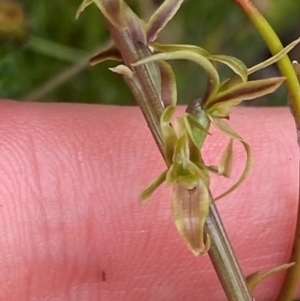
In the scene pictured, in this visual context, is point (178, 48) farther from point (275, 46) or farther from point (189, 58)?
point (275, 46)

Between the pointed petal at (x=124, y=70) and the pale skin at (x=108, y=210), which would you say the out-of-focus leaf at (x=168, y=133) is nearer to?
the pointed petal at (x=124, y=70)

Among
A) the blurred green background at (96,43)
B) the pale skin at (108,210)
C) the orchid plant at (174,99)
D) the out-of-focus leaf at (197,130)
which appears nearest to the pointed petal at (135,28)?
the orchid plant at (174,99)

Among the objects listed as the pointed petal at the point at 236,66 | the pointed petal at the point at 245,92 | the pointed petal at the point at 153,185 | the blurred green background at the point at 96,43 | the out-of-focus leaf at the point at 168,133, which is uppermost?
the blurred green background at the point at 96,43

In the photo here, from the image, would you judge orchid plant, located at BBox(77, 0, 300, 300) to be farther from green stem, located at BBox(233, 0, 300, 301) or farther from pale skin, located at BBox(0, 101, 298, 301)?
pale skin, located at BBox(0, 101, 298, 301)

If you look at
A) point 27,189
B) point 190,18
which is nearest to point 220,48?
point 190,18

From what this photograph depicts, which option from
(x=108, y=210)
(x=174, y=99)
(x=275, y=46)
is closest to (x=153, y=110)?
(x=174, y=99)

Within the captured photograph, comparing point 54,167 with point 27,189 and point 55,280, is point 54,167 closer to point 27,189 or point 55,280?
point 27,189

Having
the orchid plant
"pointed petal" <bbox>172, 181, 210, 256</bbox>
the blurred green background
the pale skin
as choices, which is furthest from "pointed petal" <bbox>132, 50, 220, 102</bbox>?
the blurred green background

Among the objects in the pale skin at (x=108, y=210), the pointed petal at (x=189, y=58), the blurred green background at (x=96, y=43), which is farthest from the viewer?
the blurred green background at (x=96, y=43)
